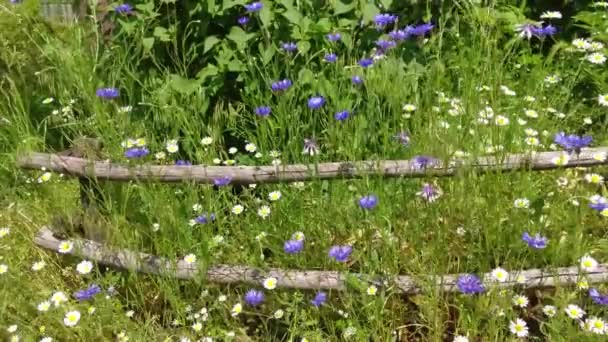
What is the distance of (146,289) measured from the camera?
9.24ft

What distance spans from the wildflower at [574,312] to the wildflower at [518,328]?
0.16 meters

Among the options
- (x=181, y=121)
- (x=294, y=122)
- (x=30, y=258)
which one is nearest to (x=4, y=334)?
(x=30, y=258)

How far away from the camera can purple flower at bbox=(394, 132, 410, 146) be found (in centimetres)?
281

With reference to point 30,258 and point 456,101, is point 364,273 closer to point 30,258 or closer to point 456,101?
point 456,101

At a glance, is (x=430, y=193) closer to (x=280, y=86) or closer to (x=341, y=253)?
(x=341, y=253)

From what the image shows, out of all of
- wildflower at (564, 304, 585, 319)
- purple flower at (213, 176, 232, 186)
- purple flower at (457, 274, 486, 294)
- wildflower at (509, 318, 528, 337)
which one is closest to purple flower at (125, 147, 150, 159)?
purple flower at (213, 176, 232, 186)

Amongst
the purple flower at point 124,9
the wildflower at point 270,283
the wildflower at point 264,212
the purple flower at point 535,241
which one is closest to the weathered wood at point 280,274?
the wildflower at point 270,283

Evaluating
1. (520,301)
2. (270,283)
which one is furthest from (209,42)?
(520,301)

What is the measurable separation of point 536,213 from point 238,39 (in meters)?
1.62

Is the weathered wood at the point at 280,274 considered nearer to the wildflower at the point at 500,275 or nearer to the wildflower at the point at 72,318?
the wildflower at the point at 500,275

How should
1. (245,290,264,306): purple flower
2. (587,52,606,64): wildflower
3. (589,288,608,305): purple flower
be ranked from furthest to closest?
(587,52,606,64): wildflower
(245,290,264,306): purple flower
(589,288,608,305): purple flower

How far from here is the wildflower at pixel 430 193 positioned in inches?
98.6

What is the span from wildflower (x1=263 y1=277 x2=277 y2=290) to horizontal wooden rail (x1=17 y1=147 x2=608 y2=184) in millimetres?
382

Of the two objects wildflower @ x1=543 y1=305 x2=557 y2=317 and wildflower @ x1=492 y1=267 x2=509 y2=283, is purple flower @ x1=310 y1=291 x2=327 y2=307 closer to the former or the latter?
wildflower @ x1=492 y1=267 x2=509 y2=283
